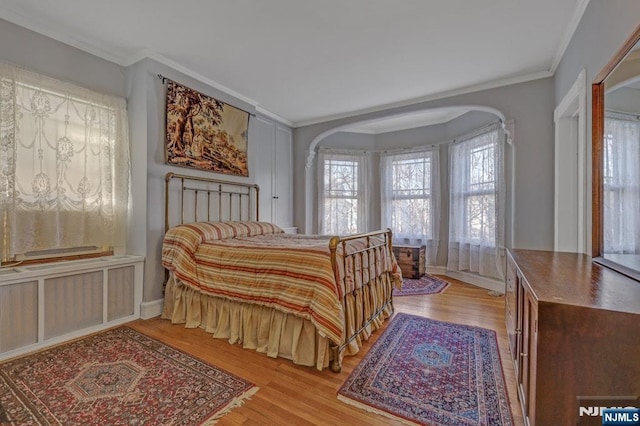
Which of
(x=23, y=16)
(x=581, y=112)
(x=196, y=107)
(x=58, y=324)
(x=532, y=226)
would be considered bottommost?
(x=58, y=324)

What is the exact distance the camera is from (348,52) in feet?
9.12

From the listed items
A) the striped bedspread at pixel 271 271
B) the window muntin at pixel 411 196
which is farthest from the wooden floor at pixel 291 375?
the window muntin at pixel 411 196

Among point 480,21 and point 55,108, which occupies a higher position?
point 480,21

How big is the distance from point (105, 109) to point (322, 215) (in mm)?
3396

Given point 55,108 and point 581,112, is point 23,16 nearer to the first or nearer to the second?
point 55,108

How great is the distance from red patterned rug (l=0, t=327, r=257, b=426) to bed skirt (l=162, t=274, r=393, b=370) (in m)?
0.37

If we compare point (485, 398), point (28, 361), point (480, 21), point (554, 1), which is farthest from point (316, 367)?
point (554, 1)

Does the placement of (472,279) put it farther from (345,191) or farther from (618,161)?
(618,161)

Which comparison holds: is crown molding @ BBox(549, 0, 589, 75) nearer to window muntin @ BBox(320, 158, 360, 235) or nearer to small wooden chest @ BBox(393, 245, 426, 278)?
small wooden chest @ BBox(393, 245, 426, 278)

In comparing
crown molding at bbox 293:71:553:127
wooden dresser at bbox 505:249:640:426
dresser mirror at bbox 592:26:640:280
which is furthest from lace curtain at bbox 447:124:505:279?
wooden dresser at bbox 505:249:640:426

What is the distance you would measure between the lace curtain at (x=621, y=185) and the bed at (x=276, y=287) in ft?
4.78

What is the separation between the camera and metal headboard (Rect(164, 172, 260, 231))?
9.98 feet

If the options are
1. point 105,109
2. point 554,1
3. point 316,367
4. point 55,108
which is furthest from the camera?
point 105,109
